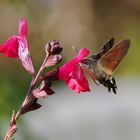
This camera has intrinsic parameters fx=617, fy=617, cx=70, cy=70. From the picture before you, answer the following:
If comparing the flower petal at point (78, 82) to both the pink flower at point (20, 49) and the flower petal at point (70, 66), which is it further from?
the pink flower at point (20, 49)

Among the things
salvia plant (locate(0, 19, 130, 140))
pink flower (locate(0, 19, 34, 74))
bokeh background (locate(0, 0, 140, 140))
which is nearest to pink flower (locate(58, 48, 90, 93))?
salvia plant (locate(0, 19, 130, 140))

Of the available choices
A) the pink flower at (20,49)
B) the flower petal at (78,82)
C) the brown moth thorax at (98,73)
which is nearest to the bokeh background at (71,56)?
the pink flower at (20,49)

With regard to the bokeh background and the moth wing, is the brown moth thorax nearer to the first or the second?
the moth wing

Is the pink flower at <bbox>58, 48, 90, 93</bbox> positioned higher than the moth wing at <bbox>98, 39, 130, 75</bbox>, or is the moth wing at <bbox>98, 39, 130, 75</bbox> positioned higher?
the moth wing at <bbox>98, 39, 130, 75</bbox>

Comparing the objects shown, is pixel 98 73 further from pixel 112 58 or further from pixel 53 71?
pixel 53 71

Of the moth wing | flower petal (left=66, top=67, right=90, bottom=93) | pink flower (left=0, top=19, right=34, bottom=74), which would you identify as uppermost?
the moth wing

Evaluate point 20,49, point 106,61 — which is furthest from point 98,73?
point 20,49

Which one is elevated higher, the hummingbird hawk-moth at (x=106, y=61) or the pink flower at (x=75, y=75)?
the hummingbird hawk-moth at (x=106, y=61)
